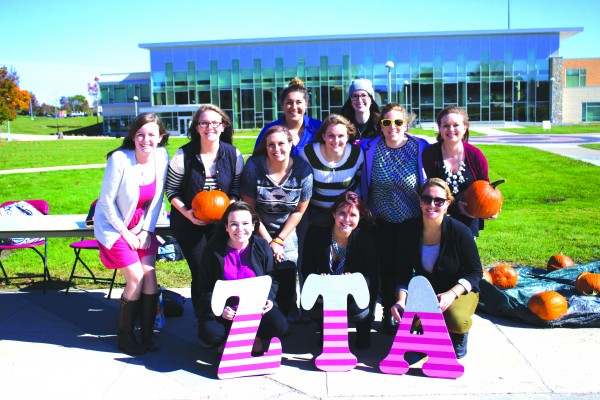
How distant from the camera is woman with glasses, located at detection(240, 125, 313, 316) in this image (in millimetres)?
4832

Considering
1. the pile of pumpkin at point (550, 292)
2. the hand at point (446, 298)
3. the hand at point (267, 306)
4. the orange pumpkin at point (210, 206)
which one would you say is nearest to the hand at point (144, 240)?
the orange pumpkin at point (210, 206)

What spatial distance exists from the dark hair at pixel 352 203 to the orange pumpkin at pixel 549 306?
5.95 ft

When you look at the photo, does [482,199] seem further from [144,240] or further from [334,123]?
[144,240]

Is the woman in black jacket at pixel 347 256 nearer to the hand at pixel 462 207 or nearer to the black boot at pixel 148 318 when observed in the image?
the hand at pixel 462 207

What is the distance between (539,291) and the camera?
19.1 ft

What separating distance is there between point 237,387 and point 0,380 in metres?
1.82

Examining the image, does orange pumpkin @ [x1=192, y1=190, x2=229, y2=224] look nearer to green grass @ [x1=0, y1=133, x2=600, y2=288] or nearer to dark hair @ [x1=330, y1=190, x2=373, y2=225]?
dark hair @ [x1=330, y1=190, x2=373, y2=225]

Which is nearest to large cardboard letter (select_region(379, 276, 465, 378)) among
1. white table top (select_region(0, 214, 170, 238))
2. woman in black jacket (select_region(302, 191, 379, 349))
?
woman in black jacket (select_region(302, 191, 379, 349))

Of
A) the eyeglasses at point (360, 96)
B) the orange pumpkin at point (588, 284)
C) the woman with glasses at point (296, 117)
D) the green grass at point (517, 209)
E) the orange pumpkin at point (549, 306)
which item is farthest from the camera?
the green grass at point (517, 209)

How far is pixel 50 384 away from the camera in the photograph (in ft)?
14.0

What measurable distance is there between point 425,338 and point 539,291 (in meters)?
2.08

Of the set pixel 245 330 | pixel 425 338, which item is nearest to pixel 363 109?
pixel 425 338

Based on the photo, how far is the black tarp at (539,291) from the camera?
17.1 feet

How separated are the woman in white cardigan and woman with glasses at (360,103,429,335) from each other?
1.81m
